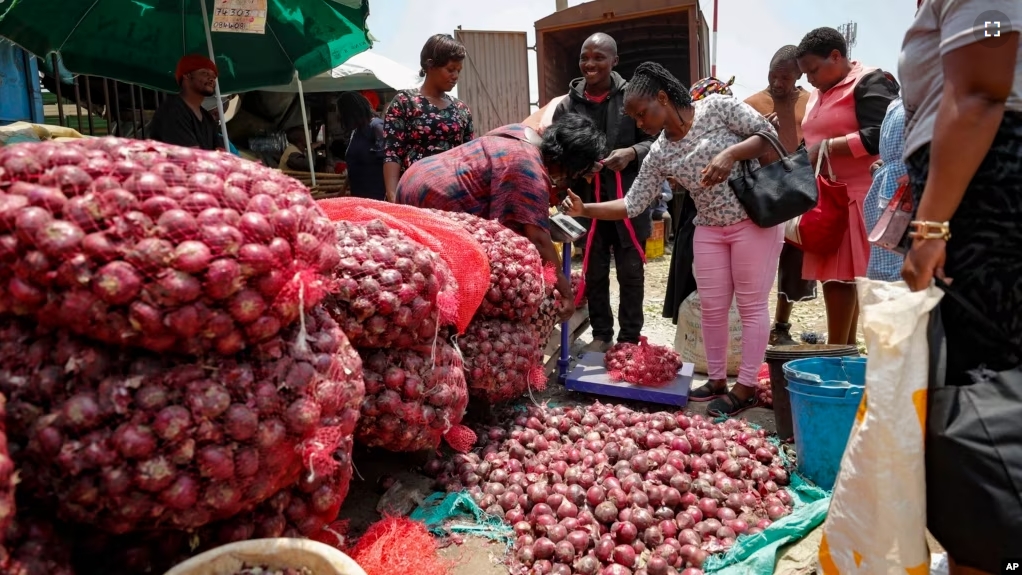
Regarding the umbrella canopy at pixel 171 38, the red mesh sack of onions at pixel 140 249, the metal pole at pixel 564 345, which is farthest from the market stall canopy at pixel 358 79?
the red mesh sack of onions at pixel 140 249

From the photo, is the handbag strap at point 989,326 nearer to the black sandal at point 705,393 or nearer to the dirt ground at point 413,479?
the dirt ground at point 413,479

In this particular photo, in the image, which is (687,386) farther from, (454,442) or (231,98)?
(231,98)

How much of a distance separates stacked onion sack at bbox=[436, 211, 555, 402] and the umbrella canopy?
10.1ft

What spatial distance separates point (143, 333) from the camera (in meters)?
1.20

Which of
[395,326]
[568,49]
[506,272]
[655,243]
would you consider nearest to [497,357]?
[506,272]

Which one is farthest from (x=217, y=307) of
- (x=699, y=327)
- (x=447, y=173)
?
(x=699, y=327)

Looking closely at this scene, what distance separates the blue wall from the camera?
18.8ft

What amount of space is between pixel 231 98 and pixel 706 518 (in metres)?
9.12

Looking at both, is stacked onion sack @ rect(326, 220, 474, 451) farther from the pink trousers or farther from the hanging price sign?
the hanging price sign

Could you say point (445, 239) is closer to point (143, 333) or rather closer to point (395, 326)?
point (395, 326)

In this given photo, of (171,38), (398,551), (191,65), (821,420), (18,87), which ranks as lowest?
(398,551)

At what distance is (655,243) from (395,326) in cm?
687

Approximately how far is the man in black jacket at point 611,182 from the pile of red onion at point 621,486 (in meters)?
1.33

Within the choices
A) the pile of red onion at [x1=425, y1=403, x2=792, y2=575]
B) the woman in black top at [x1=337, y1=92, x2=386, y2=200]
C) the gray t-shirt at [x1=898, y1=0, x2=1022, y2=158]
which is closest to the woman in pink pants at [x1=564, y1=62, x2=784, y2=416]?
the pile of red onion at [x1=425, y1=403, x2=792, y2=575]
